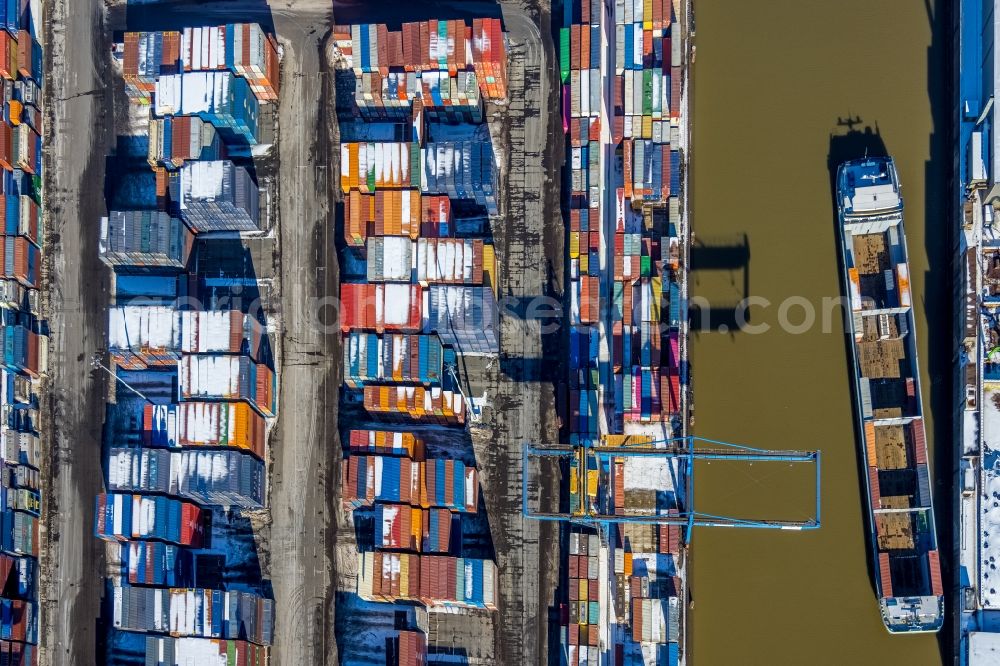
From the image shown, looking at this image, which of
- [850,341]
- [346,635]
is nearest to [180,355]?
[346,635]

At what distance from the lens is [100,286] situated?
228 ft

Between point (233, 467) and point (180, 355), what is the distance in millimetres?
11612

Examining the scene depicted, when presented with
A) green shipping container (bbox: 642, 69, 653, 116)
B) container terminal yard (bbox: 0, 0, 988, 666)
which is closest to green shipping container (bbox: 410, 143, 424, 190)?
container terminal yard (bbox: 0, 0, 988, 666)

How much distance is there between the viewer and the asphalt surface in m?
67.5

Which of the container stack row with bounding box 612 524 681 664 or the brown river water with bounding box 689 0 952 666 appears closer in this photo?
the container stack row with bounding box 612 524 681 664

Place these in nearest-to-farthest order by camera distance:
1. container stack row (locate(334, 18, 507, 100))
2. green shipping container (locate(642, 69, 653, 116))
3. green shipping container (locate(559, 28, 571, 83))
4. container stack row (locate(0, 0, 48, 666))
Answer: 1. container stack row (locate(334, 18, 507, 100))
2. green shipping container (locate(642, 69, 653, 116))
3. container stack row (locate(0, 0, 48, 666))
4. green shipping container (locate(559, 28, 571, 83))

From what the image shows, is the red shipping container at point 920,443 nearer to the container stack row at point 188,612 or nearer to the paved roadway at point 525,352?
the paved roadway at point 525,352

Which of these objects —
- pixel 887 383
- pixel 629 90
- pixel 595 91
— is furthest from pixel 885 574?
pixel 595 91

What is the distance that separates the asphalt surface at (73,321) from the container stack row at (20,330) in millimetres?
1019

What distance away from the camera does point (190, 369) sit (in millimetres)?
63438

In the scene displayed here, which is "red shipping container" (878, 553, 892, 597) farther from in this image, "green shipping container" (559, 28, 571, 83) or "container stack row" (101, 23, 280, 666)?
"container stack row" (101, 23, 280, 666)

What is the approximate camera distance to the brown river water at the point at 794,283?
213 feet

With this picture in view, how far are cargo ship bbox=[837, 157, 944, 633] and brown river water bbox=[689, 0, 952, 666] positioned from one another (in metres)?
1.79

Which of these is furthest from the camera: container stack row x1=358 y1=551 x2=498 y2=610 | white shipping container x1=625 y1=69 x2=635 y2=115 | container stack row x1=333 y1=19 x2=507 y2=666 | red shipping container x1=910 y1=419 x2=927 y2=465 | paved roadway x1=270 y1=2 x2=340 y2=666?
paved roadway x1=270 y1=2 x2=340 y2=666
